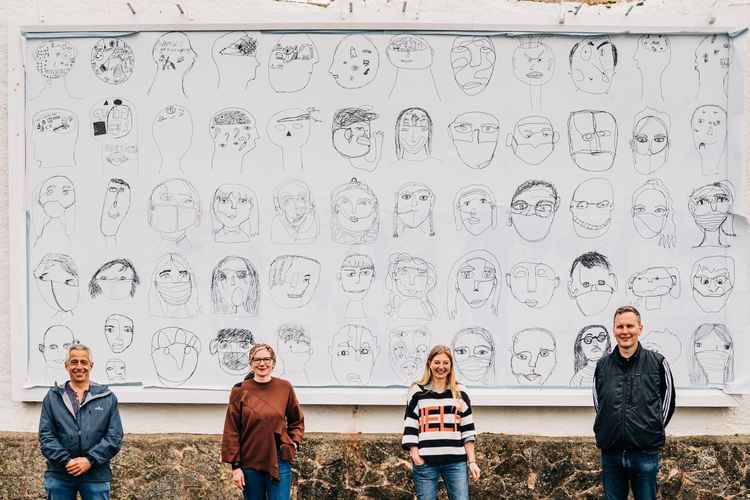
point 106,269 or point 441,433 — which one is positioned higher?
point 106,269

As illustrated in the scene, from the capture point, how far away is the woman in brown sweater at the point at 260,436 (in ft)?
24.8

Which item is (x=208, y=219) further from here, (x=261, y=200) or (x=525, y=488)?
(x=525, y=488)

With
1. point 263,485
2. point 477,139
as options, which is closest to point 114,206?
point 263,485

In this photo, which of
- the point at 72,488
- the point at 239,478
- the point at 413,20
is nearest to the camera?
the point at 72,488

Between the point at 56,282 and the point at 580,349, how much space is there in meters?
4.26

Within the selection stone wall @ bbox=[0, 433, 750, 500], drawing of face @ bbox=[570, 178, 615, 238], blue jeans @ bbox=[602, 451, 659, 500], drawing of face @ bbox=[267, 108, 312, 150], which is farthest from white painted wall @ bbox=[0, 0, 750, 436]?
blue jeans @ bbox=[602, 451, 659, 500]

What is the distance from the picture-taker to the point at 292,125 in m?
9.17

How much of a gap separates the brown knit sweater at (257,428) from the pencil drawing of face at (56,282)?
222cm

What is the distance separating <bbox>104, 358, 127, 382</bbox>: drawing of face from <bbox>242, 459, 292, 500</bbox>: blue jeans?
205 centimetres

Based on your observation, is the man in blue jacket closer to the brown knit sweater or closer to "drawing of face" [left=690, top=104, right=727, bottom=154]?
the brown knit sweater

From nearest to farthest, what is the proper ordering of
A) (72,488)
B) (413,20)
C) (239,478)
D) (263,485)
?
(72,488)
(239,478)
(263,485)
(413,20)

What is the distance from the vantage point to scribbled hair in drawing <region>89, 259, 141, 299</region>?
9.20m

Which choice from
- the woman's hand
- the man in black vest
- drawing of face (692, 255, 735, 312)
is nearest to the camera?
Answer: the man in black vest

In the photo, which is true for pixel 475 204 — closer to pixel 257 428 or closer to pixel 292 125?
pixel 292 125
